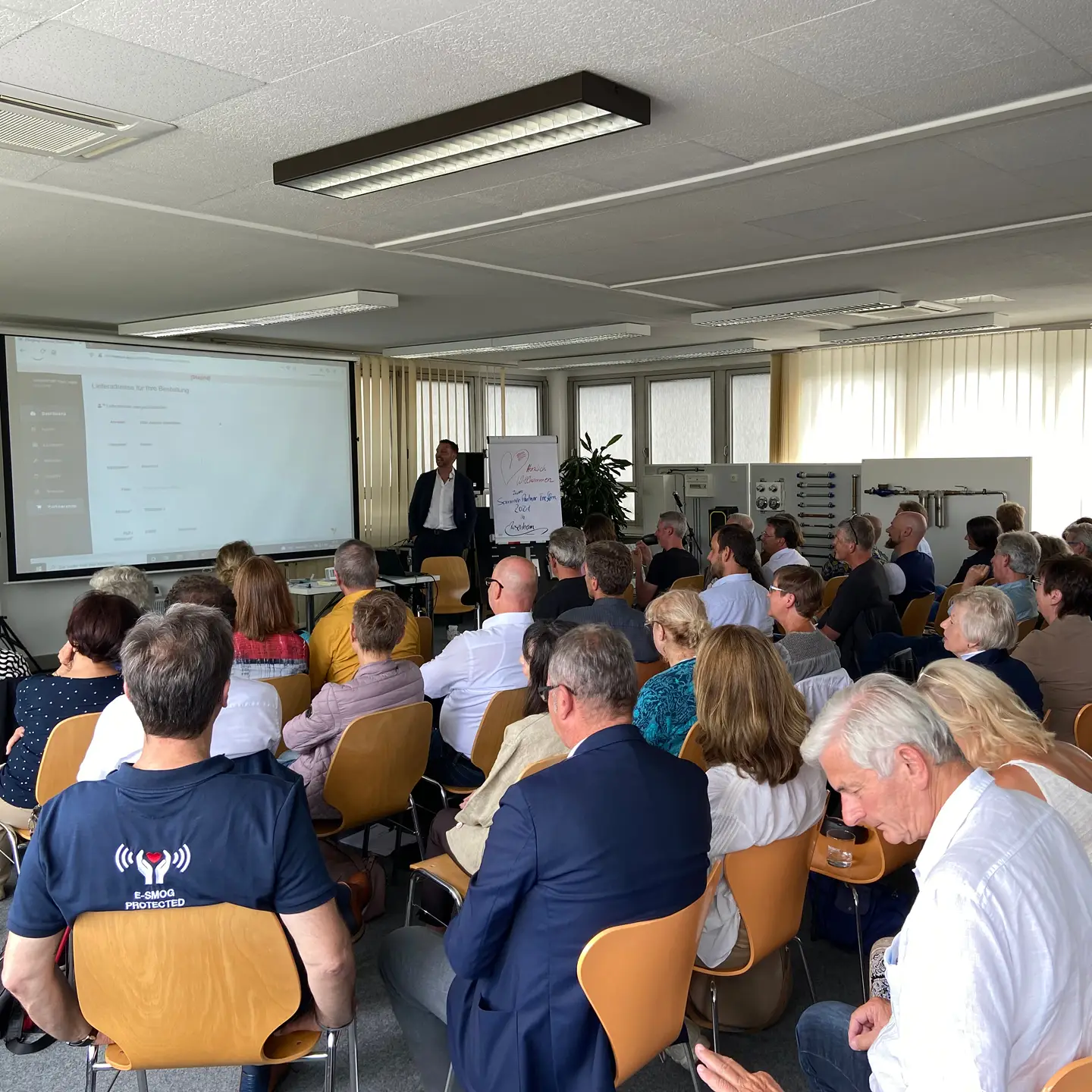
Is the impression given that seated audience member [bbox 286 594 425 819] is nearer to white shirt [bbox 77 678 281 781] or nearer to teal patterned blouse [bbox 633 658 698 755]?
white shirt [bbox 77 678 281 781]

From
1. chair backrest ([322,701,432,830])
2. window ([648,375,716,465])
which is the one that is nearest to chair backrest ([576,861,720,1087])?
chair backrest ([322,701,432,830])

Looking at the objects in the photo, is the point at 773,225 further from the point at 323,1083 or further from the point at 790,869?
the point at 323,1083

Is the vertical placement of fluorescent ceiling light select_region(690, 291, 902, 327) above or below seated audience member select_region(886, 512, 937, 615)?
above

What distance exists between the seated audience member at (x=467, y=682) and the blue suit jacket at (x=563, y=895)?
5.77 feet

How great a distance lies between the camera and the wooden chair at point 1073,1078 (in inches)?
48.0

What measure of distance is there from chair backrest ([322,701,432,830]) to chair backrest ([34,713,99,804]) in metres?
0.78

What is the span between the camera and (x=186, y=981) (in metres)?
1.79

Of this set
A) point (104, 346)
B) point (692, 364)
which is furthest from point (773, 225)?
point (692, 364)

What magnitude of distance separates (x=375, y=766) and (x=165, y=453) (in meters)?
6.37

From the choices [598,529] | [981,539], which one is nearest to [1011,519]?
[981,539]

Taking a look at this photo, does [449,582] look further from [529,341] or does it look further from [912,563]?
[912,563]

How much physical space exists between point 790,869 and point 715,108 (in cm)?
244

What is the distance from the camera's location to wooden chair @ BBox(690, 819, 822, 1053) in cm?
233

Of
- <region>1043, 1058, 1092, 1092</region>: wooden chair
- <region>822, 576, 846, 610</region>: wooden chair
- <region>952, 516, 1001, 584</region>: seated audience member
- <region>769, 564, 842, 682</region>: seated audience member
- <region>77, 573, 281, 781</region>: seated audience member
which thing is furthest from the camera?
<region>822, 576, 846, 610</region>: wooden chair
